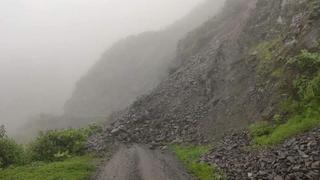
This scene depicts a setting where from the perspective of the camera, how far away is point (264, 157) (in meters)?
30.3

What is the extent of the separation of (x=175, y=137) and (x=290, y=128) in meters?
12.7

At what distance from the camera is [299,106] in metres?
34.8

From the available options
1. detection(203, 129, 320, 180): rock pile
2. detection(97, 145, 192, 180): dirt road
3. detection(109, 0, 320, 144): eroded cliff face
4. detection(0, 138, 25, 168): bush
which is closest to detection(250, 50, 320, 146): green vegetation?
detection(203, 129, 320, 180): rock pile

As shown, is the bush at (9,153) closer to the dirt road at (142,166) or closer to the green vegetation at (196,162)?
the dirt road at (142,166)

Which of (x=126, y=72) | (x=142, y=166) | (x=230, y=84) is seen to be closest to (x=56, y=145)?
(x=142, y=166)

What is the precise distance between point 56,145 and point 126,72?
65.3 meters

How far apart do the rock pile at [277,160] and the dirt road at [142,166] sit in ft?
8.51

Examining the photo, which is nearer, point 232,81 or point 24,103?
point 232,81

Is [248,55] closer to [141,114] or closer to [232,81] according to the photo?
[232,81]

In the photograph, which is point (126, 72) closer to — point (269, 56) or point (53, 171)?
point (269, 56)

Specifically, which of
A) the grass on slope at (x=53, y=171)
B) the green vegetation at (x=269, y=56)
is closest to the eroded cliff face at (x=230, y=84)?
the green vegetation at (x=269, y=56)

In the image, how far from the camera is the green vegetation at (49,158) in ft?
116

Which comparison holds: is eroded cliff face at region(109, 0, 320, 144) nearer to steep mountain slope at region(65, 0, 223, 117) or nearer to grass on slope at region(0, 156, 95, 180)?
grass on slope at region(0, 156, 95, 180)

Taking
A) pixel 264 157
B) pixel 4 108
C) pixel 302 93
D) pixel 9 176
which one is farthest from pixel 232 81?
pixel 4 108
